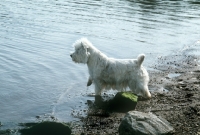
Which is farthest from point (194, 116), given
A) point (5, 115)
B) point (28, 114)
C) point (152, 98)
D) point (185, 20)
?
point (185, 20)

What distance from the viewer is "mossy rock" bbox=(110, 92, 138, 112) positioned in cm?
1170

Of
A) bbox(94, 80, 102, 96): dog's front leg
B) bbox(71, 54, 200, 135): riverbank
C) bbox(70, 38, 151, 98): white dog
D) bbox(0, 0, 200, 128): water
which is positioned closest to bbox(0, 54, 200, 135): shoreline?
bbox(71, 54, 200, 135): riverbank

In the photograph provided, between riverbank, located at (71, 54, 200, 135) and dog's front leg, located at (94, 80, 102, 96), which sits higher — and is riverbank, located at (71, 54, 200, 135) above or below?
below

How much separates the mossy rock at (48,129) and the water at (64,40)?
1011 mm

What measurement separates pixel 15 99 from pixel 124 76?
414 centimetres

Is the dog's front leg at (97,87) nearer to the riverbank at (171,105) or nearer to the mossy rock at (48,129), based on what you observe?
the riverbank at (171,105)

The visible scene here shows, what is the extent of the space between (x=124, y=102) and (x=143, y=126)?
323cm

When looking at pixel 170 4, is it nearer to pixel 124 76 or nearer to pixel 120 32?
pixel 120 32

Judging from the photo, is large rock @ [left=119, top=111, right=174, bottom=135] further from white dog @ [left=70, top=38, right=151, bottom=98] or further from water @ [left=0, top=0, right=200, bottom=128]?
white dog @ [left=70, top=38, right=151, bottom=98]

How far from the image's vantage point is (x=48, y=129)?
379 inches

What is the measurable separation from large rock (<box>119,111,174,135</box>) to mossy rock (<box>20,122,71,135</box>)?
1.73m

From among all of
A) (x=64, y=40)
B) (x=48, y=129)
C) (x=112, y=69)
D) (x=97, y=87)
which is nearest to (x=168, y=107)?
(x=112, y=69)

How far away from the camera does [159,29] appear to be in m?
28.1

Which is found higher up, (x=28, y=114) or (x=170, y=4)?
(x=170, y=4)
